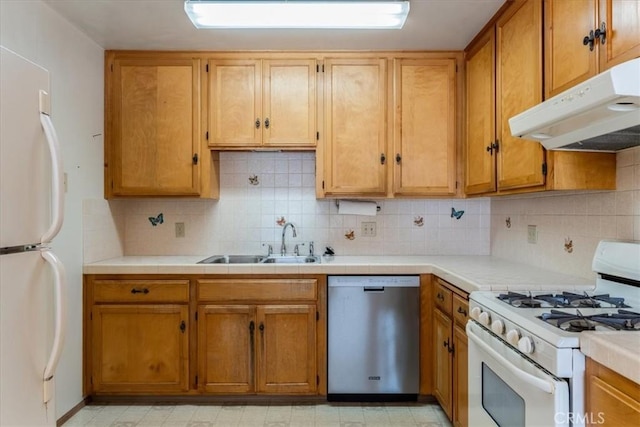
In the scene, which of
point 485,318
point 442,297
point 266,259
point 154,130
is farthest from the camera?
point 266,259

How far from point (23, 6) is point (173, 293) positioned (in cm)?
172

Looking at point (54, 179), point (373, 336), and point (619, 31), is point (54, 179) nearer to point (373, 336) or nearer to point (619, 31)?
point (373, 336)

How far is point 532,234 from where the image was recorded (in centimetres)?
233

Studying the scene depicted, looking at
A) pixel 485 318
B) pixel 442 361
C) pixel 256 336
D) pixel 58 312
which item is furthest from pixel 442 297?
pixel 58 312

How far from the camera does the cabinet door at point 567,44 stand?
145 centimetres

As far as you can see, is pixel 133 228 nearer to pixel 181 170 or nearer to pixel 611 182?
pixel 181 170

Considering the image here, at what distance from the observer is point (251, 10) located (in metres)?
2.05

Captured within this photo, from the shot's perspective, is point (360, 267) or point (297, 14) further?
point (360, 267)

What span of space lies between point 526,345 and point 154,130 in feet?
8.26

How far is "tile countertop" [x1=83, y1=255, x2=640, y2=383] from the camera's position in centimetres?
178

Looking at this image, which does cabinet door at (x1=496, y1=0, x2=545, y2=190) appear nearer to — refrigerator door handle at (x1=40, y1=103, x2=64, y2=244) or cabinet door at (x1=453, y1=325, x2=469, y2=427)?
cabinet door at (x1=453, y1=325, x2=469, y2=427)

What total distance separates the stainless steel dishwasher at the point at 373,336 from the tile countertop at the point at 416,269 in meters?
0.08

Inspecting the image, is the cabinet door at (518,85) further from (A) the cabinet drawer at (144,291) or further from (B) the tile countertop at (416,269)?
(A) the cabinet drawer at (144,291)

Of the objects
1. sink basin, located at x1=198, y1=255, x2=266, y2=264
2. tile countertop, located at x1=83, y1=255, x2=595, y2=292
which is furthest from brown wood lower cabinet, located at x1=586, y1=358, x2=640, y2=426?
sink basin, located at x1=198, y1=255, x2=266, y2=264
